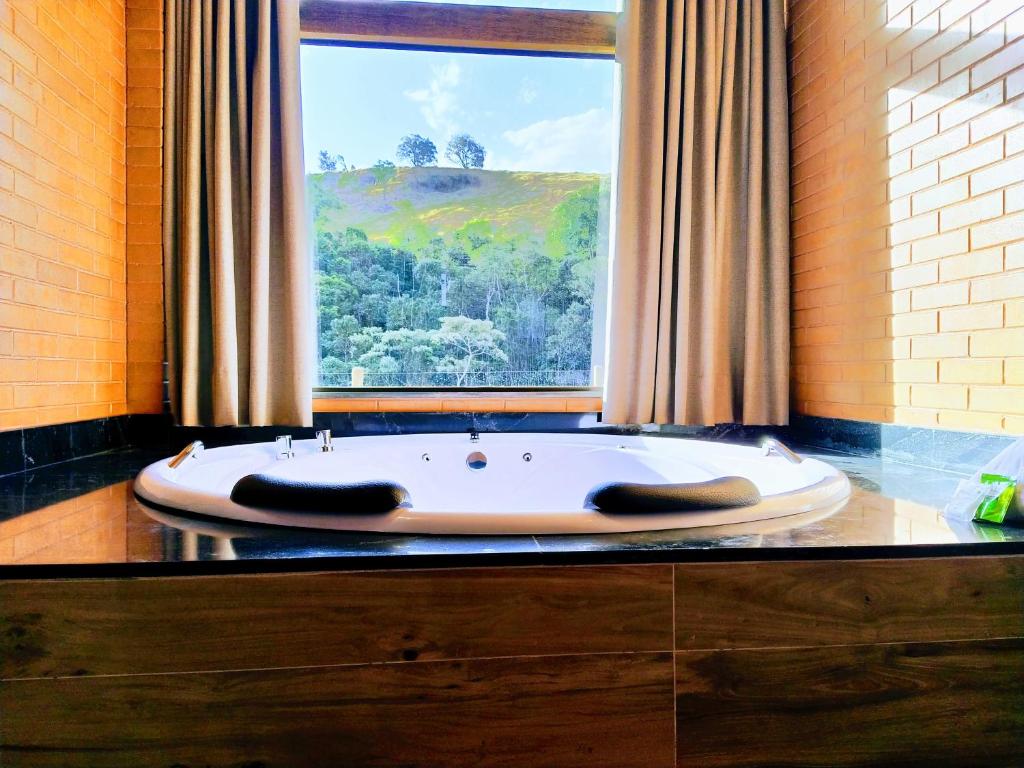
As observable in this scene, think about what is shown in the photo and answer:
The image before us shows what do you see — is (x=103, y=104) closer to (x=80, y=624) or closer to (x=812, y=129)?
(x=80, y=624)

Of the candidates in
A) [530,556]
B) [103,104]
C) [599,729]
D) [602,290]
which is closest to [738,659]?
[599,729]

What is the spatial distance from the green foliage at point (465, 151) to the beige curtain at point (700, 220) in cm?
54

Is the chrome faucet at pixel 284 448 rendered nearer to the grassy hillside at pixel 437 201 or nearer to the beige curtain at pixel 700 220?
the grassy hillside at pixel 437 201

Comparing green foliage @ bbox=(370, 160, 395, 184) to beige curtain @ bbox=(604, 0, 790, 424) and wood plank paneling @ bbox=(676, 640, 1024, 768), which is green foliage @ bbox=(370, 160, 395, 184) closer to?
beige curtain @ bbox=(604, 0, 790, 424)

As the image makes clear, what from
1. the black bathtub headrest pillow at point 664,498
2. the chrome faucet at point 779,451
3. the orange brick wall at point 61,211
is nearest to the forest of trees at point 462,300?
the orange brick wall at point 61,211

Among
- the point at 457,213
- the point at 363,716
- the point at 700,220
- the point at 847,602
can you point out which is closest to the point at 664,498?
the point at 847,602

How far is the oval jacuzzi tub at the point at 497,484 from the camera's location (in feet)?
3.45

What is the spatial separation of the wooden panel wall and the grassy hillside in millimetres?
1719

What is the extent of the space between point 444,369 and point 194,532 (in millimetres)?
1404

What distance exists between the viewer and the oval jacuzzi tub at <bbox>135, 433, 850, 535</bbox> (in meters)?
1.05

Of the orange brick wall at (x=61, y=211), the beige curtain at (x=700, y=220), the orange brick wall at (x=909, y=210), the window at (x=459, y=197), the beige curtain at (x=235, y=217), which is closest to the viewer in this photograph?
the orange brick wall at (x=909, y=210)

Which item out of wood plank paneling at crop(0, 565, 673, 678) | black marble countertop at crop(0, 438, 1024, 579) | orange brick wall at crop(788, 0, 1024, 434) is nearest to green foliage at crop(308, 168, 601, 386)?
orange brick wall at crop(788, 0, 1024, 434)

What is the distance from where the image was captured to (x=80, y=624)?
0.90 m

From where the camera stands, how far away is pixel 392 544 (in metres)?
0.98
